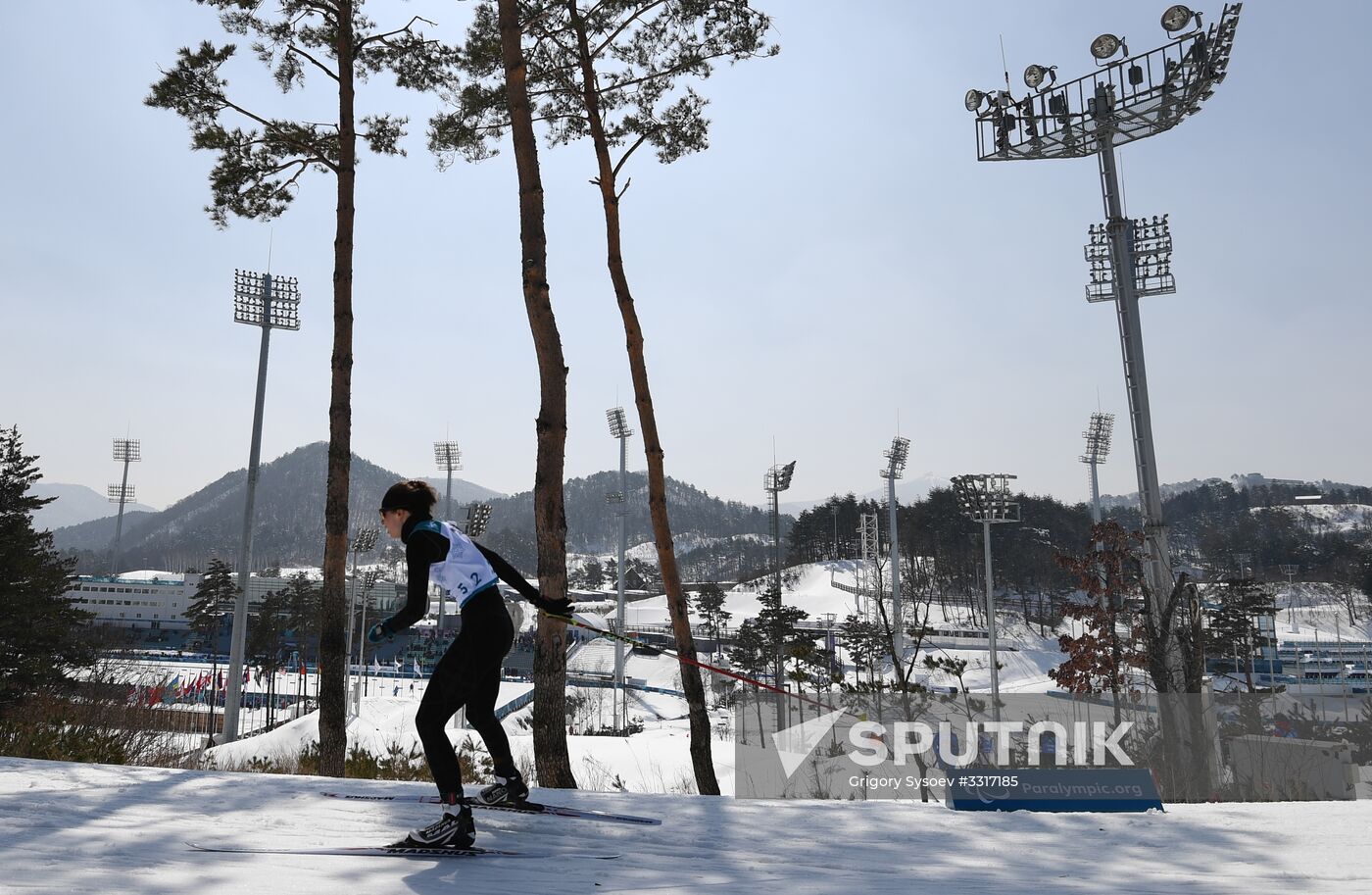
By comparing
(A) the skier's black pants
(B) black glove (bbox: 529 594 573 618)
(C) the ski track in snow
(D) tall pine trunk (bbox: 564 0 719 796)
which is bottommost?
(C) the ski track in snow

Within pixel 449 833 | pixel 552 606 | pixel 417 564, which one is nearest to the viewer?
pixel 449 833

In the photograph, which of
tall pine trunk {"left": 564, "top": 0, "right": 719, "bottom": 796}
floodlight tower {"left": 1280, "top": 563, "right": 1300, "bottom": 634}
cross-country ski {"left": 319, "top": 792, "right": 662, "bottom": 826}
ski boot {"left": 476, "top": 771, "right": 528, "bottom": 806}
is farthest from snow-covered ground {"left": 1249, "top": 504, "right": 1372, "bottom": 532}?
ski boot {"left": 476, "top": 771, "right": 528, "bottom": 806}

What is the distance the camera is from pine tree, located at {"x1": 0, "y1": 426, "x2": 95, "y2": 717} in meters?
23.9

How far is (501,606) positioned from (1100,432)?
69.5m

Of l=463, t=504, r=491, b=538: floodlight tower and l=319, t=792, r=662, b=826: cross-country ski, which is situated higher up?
l=463, t=504, r=491, b=538: floodlight tower

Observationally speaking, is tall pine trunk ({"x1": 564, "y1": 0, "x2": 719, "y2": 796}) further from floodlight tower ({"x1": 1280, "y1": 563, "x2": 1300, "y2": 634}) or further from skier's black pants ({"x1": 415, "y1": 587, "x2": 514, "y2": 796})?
floodlight tower ({"x1": 1280, "y1": 563, "x2": 1300, "y2": 634})

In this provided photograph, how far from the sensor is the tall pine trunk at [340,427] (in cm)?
998

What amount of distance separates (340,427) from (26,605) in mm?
21166

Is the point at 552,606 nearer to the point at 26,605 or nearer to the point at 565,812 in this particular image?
the point at 565,812

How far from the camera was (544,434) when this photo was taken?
816 cm

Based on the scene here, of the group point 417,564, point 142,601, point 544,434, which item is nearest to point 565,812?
point 417,564

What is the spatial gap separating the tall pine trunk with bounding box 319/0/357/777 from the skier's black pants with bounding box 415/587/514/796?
21.8 feet

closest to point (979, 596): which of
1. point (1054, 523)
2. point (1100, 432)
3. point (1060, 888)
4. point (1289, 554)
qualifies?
point (1054, 523)

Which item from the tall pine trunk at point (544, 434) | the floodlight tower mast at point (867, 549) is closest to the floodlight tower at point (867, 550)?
the floodlight tower mast at point (867, 549)
